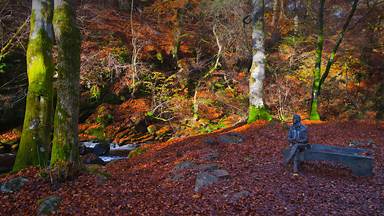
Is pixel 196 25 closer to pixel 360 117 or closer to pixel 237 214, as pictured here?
pixel 360 117

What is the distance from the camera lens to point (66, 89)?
21.5ft

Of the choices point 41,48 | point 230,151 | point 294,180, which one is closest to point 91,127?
point 41,48

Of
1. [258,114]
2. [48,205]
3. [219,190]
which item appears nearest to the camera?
[48,205]

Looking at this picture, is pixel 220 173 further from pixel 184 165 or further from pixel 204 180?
pixel 184 165

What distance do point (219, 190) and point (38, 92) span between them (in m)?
5.52

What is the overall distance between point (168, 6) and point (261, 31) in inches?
441

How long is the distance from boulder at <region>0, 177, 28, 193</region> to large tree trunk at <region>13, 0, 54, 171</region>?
4.57ft

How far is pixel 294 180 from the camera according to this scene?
6.37 metres

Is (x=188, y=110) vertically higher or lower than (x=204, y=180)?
higher

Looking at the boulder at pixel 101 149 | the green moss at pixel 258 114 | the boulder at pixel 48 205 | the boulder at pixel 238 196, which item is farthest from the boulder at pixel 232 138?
the boulder at pixel 101 149

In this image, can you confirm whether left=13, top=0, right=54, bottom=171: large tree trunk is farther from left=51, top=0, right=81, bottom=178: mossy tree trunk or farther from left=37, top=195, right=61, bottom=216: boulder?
left=37, top=195, right=61, bottom=216: boulder

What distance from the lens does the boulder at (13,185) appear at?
6.23 meters

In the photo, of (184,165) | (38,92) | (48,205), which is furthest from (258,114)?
(48,205)

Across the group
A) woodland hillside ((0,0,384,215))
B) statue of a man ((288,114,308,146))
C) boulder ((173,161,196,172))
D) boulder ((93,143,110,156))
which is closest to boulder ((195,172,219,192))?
woodland hillside ((0,0,384,215))
